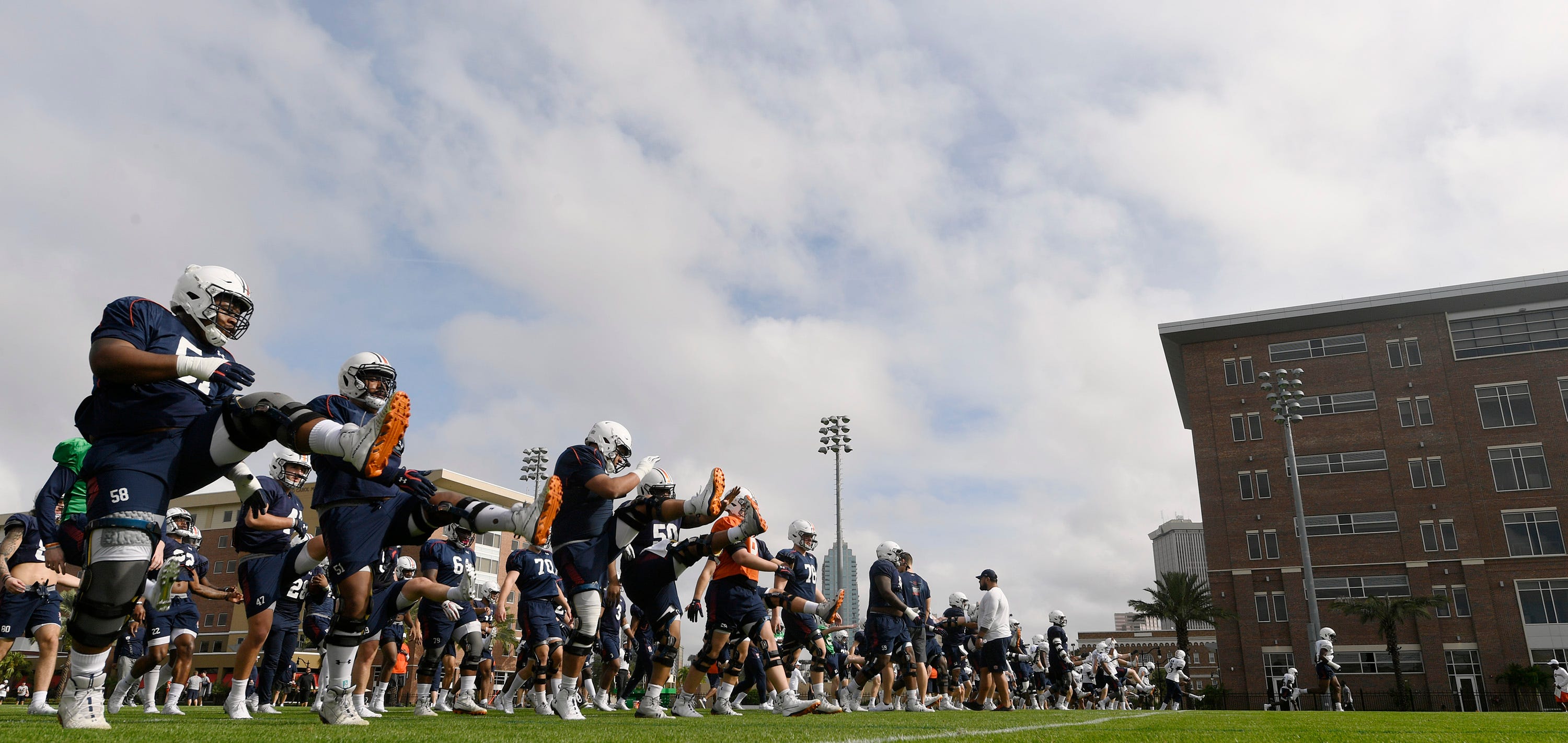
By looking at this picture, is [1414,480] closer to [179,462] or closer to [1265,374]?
[1265,374]

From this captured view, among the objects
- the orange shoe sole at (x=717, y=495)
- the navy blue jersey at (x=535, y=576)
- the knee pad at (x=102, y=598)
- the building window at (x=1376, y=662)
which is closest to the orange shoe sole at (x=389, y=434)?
the knee pad at (x=102, y=598)

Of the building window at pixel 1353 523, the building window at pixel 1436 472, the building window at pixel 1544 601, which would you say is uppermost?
the building window at pixel 1436 472

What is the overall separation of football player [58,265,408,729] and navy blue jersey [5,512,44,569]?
478 cm

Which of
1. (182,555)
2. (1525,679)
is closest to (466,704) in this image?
(182,555)

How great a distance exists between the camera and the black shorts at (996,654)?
506 inches

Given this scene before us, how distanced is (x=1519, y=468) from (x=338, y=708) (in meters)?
62.4

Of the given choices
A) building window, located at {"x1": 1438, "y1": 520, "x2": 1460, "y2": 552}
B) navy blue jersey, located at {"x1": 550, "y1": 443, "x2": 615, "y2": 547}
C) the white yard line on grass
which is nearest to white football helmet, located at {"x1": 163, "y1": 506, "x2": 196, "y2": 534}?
navy blue jersey, located at {"x1": 550, "y1": 443, "x2": 615, "y2": 547}

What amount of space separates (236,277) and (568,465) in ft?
10.3

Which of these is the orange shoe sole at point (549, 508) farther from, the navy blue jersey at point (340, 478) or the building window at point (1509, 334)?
the building window at point (1509, 334)

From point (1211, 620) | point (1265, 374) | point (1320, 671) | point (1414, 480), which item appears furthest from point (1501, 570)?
point (1320, 671)

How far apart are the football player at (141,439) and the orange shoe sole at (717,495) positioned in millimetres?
3057

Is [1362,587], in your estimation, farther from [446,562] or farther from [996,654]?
[446,562]

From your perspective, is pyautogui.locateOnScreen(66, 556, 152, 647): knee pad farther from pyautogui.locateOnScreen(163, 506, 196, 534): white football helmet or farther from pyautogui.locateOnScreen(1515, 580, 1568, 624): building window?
pyautogui.locateOnScreen(1515, 580, 1568, 624): building window

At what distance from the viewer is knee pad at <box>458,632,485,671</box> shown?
10.4m
